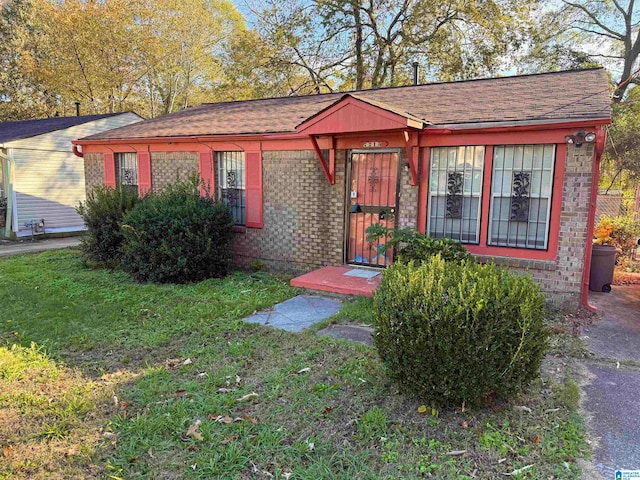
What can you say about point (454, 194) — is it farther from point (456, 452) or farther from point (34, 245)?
point (34, 245)

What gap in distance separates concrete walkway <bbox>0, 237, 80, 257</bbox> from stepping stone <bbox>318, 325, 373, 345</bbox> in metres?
9.49

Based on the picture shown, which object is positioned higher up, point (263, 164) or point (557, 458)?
point (263, 164)

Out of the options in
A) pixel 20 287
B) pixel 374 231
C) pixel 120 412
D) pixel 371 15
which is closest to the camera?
pixel 120 412

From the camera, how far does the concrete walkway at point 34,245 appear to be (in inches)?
448

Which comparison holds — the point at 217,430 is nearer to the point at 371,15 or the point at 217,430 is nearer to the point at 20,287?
the point at 20,287

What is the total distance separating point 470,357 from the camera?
9.77 ft

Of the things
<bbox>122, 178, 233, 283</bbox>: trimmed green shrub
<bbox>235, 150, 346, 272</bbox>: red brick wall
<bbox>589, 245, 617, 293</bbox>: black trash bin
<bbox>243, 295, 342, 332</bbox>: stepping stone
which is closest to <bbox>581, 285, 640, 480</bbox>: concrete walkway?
<bbox>589, 245, 617, 293</bbox>: black trash bin

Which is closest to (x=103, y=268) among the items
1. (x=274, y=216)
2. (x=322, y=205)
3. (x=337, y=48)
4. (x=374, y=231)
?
(x=274, y=216)

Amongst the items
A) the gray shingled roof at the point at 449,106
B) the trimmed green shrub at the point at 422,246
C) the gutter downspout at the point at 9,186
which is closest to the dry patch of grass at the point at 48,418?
the trimmed green shrub at the point at 422,246

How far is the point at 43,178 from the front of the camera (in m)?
14.3

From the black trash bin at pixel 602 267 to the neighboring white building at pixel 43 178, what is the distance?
49.2 feet

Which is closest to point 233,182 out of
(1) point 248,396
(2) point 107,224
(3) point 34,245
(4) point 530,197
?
(2) point 107,224

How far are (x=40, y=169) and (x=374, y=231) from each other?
12.7 metres

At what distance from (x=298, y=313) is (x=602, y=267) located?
5.11 meters
